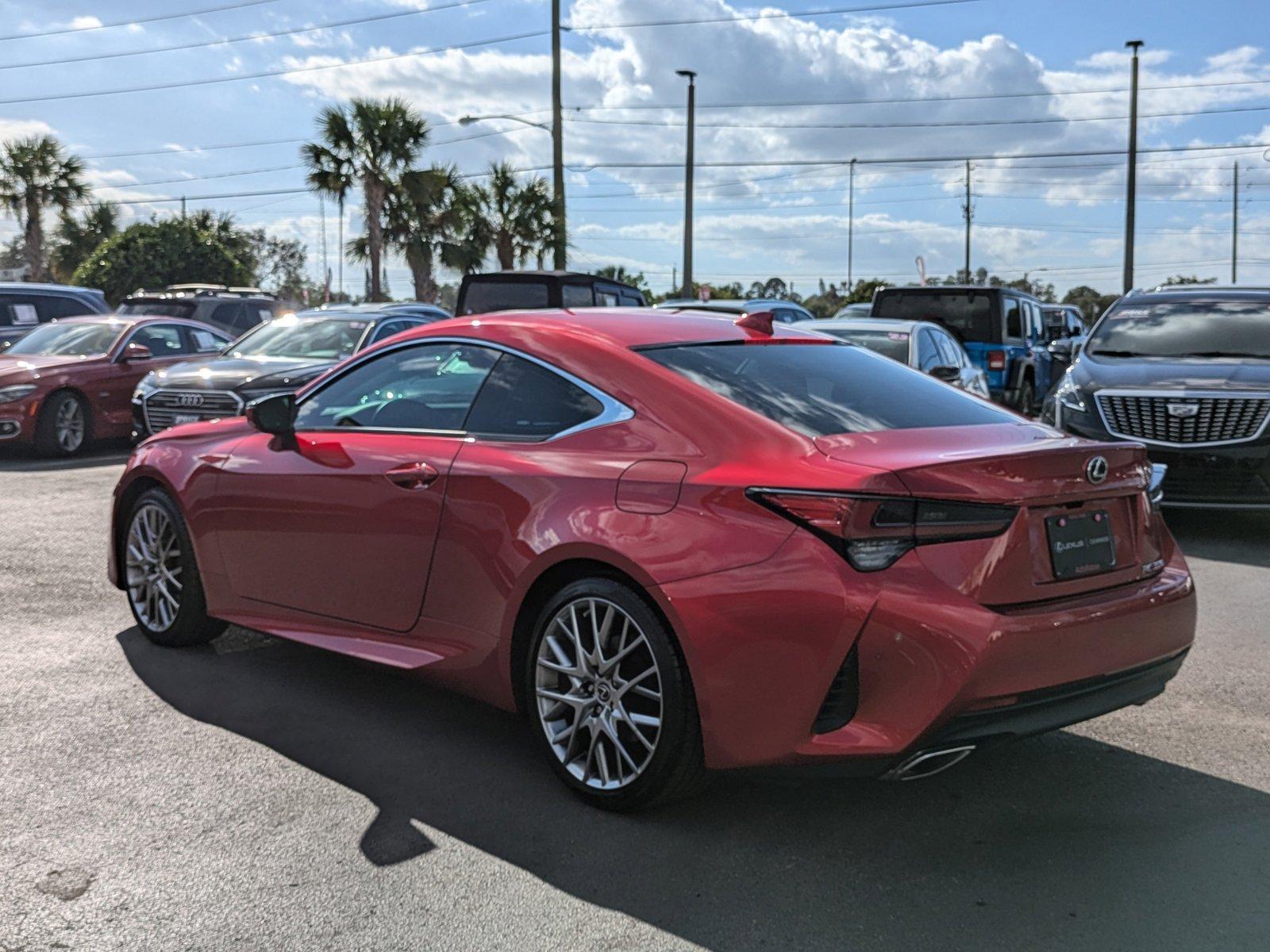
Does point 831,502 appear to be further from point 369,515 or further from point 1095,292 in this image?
point 1095,292

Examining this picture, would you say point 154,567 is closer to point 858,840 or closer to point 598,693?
point 598,693

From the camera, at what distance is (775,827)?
3820mm

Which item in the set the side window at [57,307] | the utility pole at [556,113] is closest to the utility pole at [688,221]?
the utility pole at [556,113]

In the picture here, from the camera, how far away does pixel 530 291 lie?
52.7ft

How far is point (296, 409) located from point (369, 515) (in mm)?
836

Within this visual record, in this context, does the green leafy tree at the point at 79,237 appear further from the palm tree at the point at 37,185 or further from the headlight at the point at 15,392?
the headlight at the point at 15,392

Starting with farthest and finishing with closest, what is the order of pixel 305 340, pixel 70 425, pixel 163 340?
1. pixel 163 340
2. pixel 70 425
3. pixel 305 340

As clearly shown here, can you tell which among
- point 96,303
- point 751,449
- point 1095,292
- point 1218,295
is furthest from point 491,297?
point 1095,292

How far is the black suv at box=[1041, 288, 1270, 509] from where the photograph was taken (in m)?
8.71

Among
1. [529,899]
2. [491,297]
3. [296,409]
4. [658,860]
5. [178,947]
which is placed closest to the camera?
[178,947]

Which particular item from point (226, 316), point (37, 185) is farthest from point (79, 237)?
point (226, 316)

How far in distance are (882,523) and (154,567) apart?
12.1ft

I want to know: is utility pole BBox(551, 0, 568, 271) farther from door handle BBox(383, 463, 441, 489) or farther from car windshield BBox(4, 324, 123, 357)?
door handle BBox(383, 463, 441, 489)

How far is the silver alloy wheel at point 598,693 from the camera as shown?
3.78 metres
